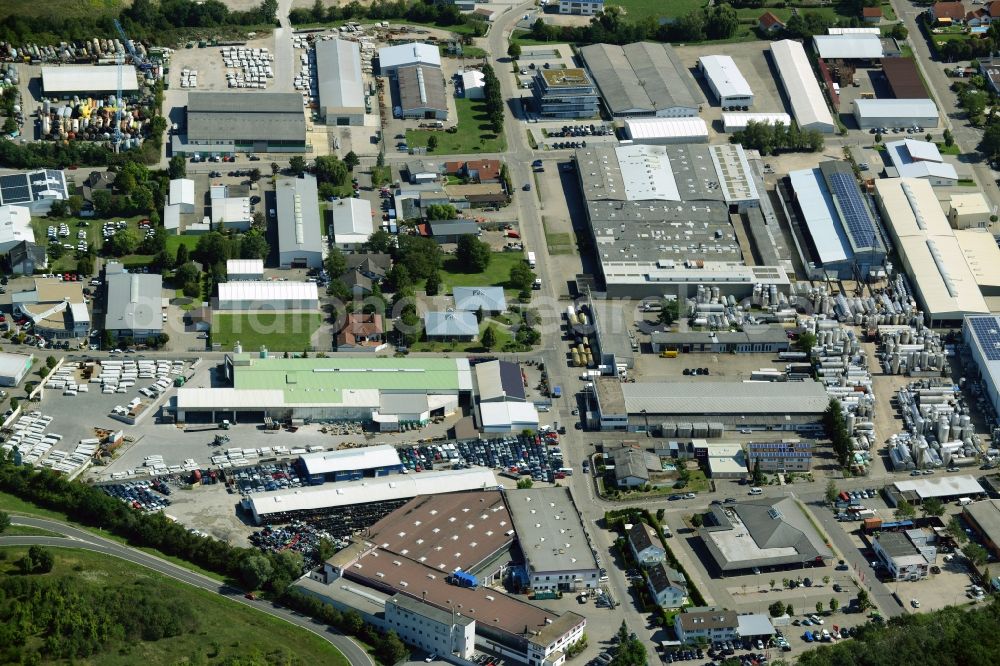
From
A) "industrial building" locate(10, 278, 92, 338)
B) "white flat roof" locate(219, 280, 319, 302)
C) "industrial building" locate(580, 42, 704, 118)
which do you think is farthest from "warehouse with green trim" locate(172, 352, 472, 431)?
"industrial building" locate(580, 42, 704, 118)

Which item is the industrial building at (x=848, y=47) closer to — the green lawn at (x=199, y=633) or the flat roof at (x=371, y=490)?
the flat roof at (x=371, y=490)

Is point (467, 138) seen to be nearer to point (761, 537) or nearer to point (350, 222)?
point (350, 222)

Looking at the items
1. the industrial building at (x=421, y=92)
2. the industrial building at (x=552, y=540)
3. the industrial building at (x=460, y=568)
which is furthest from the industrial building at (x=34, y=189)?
the industrial building at (x=552, y=540)

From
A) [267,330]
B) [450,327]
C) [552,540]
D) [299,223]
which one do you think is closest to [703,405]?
[552,540]

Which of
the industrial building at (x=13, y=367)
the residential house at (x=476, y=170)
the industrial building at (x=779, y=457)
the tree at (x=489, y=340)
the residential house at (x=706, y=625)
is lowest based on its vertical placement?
the residential house at (x=706, y=625)

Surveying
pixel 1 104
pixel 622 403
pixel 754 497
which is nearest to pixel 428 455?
pixel 622 403

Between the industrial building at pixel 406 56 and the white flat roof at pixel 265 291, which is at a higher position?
the industrial building at pixel 406 56
